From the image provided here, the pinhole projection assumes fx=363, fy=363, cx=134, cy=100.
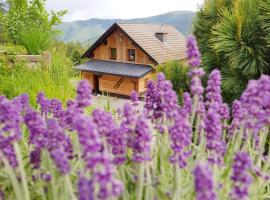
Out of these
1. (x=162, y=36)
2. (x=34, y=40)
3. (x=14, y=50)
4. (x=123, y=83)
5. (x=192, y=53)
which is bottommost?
(x=123, y=83)

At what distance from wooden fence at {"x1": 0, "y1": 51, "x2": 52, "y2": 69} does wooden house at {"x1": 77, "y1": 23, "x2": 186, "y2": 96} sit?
18.3 m

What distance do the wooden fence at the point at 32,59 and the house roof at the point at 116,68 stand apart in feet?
60.0

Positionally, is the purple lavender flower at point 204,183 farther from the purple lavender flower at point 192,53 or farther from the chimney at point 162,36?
the chimney at point 162,36

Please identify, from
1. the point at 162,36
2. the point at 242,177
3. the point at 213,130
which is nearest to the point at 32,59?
the point at 213,130

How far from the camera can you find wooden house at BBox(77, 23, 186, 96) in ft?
88.1

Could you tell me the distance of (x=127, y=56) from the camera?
29.0 meters

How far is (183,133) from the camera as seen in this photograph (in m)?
1.54

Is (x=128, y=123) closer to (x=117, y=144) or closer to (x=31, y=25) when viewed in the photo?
→ (x=117, y=144)

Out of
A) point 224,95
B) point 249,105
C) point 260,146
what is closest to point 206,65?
point 224,95

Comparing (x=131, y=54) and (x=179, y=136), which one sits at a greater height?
(x=131, y=54)

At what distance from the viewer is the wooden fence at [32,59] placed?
7.26 m

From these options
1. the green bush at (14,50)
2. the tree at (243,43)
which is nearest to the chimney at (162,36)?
the green bush at (14,50)

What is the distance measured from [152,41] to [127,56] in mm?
2336

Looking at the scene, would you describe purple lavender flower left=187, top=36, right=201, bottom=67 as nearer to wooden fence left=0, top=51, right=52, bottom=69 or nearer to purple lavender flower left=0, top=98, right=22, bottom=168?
purple lavender flower left=0, top=98, right=22, bottom=168
